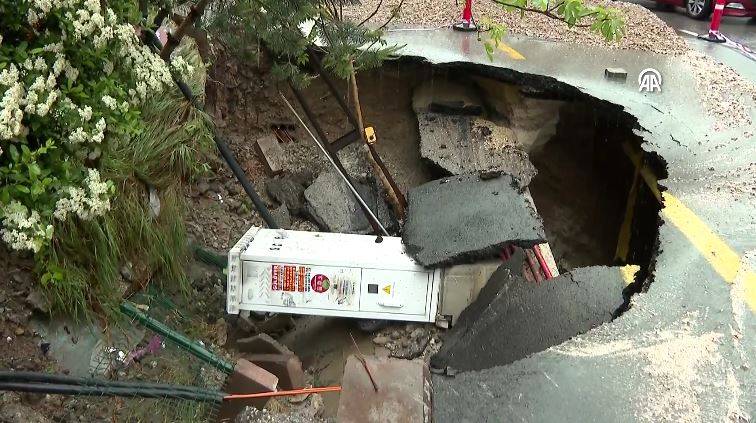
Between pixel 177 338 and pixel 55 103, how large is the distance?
6.08 feet

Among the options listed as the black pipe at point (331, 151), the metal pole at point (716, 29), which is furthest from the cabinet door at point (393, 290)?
the metal pole at point (716, 29)

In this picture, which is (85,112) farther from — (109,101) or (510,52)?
(510,52)

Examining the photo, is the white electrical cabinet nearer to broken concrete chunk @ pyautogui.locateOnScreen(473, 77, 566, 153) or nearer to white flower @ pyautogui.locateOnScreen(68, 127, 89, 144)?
white flower @ pyautogui.locateOnScreen(68, 127, 89, 144)

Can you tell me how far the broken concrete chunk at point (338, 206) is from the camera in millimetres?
5551

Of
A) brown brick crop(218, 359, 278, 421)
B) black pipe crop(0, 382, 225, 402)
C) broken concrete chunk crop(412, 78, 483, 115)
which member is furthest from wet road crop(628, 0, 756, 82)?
black pipe crop(0, 382, 225, 402)

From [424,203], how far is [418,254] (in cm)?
68

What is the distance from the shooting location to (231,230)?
4.98 metres

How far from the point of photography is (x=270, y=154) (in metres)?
5.97

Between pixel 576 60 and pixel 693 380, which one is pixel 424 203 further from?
pixel 576 60

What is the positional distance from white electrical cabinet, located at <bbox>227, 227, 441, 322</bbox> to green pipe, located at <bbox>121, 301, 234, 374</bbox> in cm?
52

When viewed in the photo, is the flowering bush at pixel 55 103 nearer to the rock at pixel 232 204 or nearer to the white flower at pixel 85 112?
the white flower at pixel 85 112

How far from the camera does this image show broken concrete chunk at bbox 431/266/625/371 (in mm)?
3176

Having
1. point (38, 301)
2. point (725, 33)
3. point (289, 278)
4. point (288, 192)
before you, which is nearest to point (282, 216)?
point (288, 192)

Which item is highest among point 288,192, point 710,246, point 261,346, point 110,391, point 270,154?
point 710,246
